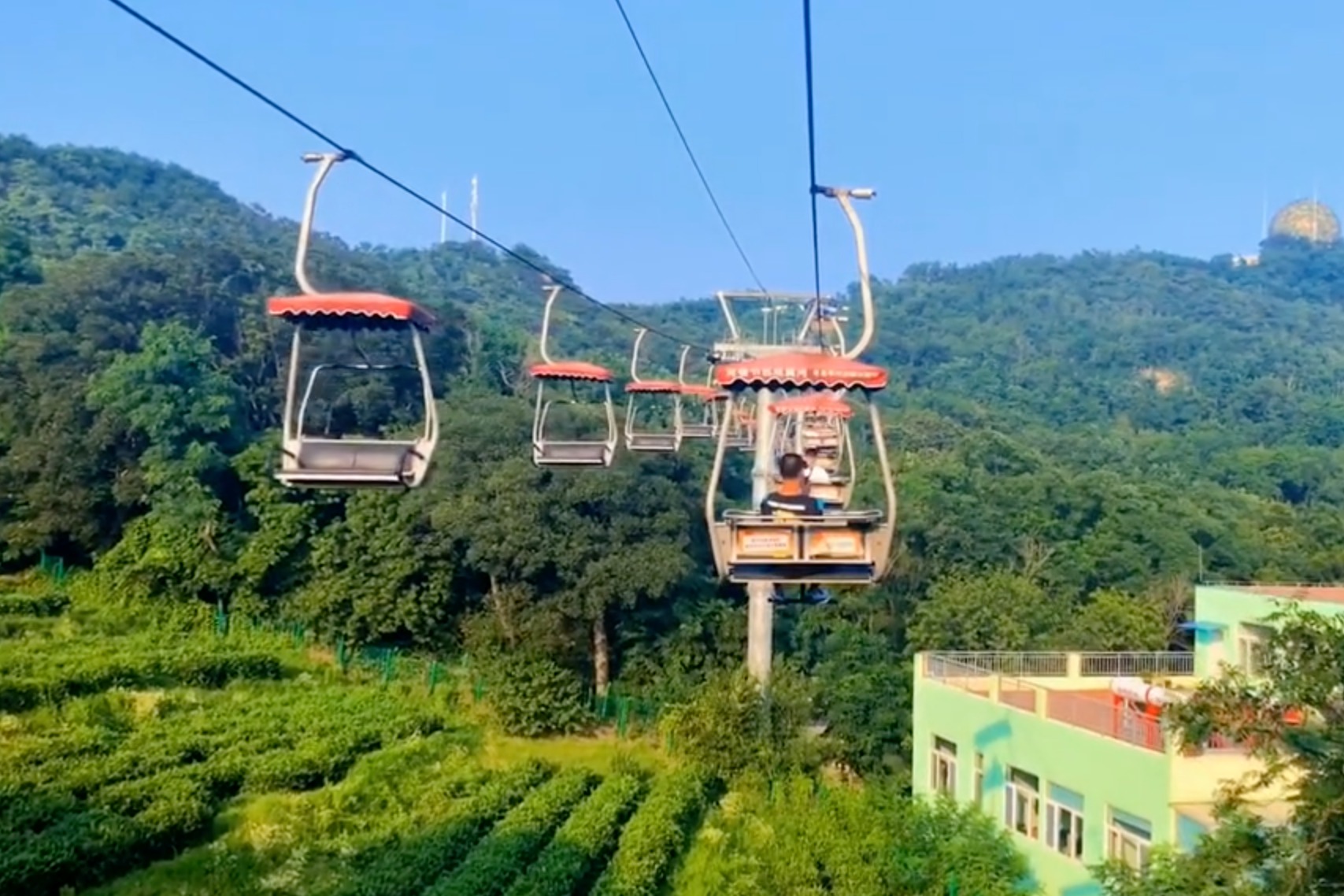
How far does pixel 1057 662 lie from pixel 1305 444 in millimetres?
43357

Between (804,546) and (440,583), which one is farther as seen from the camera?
(440,583)

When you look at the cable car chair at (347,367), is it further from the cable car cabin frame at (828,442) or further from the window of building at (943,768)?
the window of building at (943,768)

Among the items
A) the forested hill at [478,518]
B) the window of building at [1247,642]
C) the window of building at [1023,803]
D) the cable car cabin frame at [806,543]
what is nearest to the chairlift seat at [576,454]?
the cable car cabin frame at [806,543]

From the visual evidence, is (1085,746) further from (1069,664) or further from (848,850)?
(1069,664)

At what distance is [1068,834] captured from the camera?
13422 mm

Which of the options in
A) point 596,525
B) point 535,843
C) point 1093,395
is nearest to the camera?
point 535,843

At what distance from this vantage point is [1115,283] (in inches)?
4281

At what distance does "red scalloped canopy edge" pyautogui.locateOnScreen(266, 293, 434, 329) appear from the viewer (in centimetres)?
657

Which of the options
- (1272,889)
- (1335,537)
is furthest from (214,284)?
(1272,889)

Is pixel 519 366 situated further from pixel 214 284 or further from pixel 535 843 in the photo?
pixel 535 843

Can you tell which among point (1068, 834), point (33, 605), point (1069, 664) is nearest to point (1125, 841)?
point (1068, 834)

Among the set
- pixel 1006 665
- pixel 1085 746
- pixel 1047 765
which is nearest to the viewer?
pixel 1085 746

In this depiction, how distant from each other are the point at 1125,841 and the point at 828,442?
15.3ft

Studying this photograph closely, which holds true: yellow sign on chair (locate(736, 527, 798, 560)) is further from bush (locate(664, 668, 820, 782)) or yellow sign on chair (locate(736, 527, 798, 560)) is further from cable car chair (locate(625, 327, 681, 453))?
bush (locate(664, 668, 820, 782))
